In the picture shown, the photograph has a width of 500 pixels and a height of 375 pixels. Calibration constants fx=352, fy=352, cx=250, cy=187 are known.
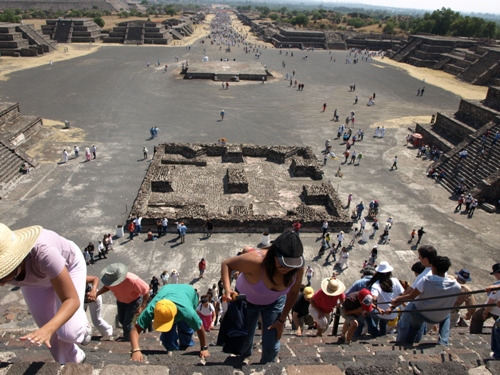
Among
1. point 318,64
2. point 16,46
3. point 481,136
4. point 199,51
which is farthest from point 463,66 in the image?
point 16,46

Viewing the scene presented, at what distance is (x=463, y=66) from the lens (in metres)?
45.7

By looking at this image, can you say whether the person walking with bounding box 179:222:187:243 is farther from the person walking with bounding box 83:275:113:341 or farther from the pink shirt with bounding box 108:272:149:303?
the pink shirt with bounding box 108:272:149:303

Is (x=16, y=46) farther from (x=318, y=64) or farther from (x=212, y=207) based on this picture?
(x=212, y=207)

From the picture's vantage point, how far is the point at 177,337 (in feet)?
15.2

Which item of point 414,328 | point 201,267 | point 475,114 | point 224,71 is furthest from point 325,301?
point 224,71

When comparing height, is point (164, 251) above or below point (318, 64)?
below

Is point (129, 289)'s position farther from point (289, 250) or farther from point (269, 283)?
point (289, 250)

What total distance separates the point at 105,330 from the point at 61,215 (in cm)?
1003

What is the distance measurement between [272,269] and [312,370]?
1059 millimetres

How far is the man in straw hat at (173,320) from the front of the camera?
162 inches

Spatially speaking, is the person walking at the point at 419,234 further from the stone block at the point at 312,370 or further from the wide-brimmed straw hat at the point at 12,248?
the wide-brimmed straw hat at the point at 12,248

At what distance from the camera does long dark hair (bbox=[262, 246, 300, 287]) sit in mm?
3837

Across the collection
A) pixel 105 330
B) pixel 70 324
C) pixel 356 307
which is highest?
pixel 70 324

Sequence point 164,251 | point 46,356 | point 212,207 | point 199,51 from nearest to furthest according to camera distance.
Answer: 1. point 46,356
2. point 164,251
3. point 212,207
4. point 199,51
